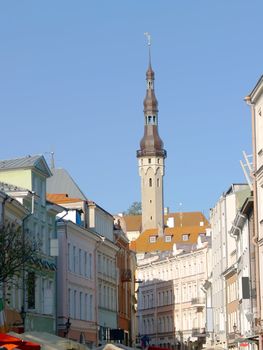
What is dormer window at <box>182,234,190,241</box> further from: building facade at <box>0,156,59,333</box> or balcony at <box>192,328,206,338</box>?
building facade at <box>0,156,59,333</box>

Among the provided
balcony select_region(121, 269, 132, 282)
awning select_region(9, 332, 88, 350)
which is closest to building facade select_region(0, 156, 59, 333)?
awning select_region(9, 332, 88, 350)

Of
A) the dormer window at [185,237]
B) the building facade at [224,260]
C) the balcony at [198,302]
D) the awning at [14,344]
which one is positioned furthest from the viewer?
the dormer window at [185,237]

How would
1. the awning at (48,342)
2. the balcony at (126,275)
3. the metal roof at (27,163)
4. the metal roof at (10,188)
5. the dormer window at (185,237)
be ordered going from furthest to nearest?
the dormer window at (185,237) < the balcony at (126,275) < the metal roof at (27,163) < the metal roof at (10,188) < the awning at (48,342)

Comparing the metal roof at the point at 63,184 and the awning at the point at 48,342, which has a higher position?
the metal roof at the point at 63,184

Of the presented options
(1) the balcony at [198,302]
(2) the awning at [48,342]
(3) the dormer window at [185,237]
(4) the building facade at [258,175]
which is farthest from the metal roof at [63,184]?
(3) the dormer window at [185,237]

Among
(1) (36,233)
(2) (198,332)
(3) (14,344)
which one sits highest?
(1) (36,233)

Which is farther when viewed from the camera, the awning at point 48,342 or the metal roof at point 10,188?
the metal roof at point 10,188

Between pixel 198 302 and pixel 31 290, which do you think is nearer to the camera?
pixel 31 290

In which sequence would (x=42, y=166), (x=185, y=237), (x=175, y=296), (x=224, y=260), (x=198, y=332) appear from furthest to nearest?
(x=185, y=237) → (x=175, y=296) → (x=198, y=332) → (x=224, y=260) → (x=42, y=166)

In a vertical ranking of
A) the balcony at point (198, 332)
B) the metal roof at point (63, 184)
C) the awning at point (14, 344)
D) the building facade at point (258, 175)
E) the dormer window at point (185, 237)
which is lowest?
the awning at point (14, 344)

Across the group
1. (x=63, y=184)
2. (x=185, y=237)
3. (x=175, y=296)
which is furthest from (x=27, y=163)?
(x=185, y=237)

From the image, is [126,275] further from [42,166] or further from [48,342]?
[48,342]

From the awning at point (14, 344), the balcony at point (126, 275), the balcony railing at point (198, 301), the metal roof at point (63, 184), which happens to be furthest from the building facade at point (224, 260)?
the awning at point (14, 344)

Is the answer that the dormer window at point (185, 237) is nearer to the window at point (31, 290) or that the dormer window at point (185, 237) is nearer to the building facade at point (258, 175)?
the window at point (31, 290)
